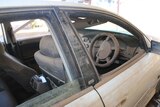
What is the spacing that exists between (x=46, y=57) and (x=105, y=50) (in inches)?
33.9

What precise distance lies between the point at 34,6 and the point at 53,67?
609mm

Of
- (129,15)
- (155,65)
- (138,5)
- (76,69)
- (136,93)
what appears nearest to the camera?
(76,69)

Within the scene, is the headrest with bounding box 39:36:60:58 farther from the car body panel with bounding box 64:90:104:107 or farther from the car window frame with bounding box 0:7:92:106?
the car body panel with bounding box 64:90:104:107

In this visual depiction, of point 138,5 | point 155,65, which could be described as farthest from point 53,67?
point 138,5

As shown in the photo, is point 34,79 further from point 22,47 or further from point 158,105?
point 158,105

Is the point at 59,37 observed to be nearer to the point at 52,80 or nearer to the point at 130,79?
the point at 52,80

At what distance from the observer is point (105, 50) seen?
2.57 meters

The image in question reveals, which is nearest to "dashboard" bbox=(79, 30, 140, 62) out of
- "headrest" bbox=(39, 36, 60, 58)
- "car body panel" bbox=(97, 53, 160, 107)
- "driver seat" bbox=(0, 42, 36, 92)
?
"car body panel" bbox=(97, 53, 160, 107)

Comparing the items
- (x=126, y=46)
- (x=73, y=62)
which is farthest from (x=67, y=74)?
(x=126, y=46)

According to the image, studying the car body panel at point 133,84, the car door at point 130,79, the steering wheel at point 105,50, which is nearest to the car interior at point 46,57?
the steering wheel at point 105,50

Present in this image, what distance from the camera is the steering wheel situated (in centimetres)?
248

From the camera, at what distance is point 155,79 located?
9.21 ft

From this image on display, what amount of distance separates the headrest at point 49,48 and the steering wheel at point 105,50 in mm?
647

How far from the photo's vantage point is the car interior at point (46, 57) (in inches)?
71.6
